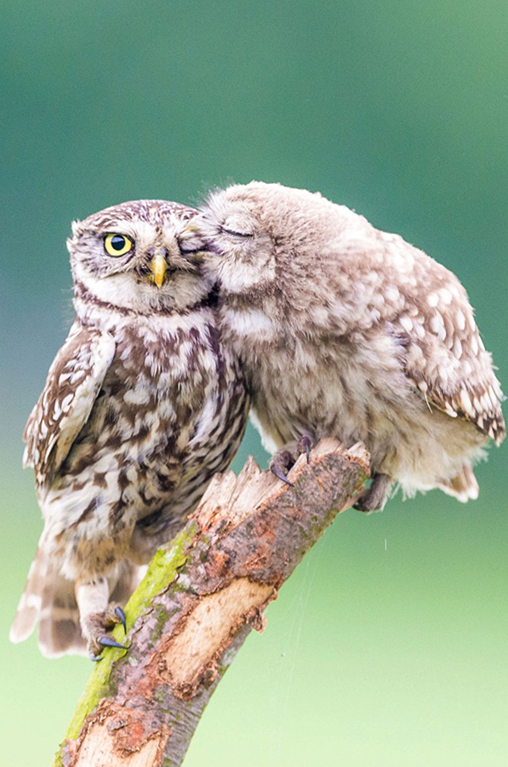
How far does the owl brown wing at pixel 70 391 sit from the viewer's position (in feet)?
4.81

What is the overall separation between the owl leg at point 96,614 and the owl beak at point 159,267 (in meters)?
0.51

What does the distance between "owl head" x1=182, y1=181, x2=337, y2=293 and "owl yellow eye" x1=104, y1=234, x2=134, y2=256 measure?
10 cm

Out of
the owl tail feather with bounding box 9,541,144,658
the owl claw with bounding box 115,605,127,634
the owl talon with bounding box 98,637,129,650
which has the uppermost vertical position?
the owl tail feather with bounding box 9,541,144,658

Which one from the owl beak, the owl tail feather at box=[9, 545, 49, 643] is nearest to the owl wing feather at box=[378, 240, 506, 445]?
the owl beak

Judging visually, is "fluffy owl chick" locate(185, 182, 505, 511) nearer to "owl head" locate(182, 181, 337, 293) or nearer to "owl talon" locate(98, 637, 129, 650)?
"owl head" locate(182, 181, 337, 293)

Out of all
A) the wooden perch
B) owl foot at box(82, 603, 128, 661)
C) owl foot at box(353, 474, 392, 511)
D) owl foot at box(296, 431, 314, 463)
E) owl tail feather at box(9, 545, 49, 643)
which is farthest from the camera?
owl tail feather at box(9, 545, 49, 643)

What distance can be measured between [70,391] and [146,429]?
14 centimetres

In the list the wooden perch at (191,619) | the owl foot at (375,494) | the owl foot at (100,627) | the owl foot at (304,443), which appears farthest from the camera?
the owl foot at (375,494)

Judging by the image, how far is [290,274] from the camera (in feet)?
4.66

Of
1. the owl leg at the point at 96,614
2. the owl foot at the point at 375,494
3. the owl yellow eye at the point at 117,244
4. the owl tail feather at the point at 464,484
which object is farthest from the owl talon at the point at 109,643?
the owl tail feather at the point at 464,484

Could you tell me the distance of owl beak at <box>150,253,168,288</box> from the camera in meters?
1.42

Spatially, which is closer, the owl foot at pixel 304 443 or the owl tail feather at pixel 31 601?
the owl foot at pixel 304 443

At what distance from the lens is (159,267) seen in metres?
1.42

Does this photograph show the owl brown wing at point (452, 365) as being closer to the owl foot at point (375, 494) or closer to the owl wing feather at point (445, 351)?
the owl wing feather at point (445, 351)
